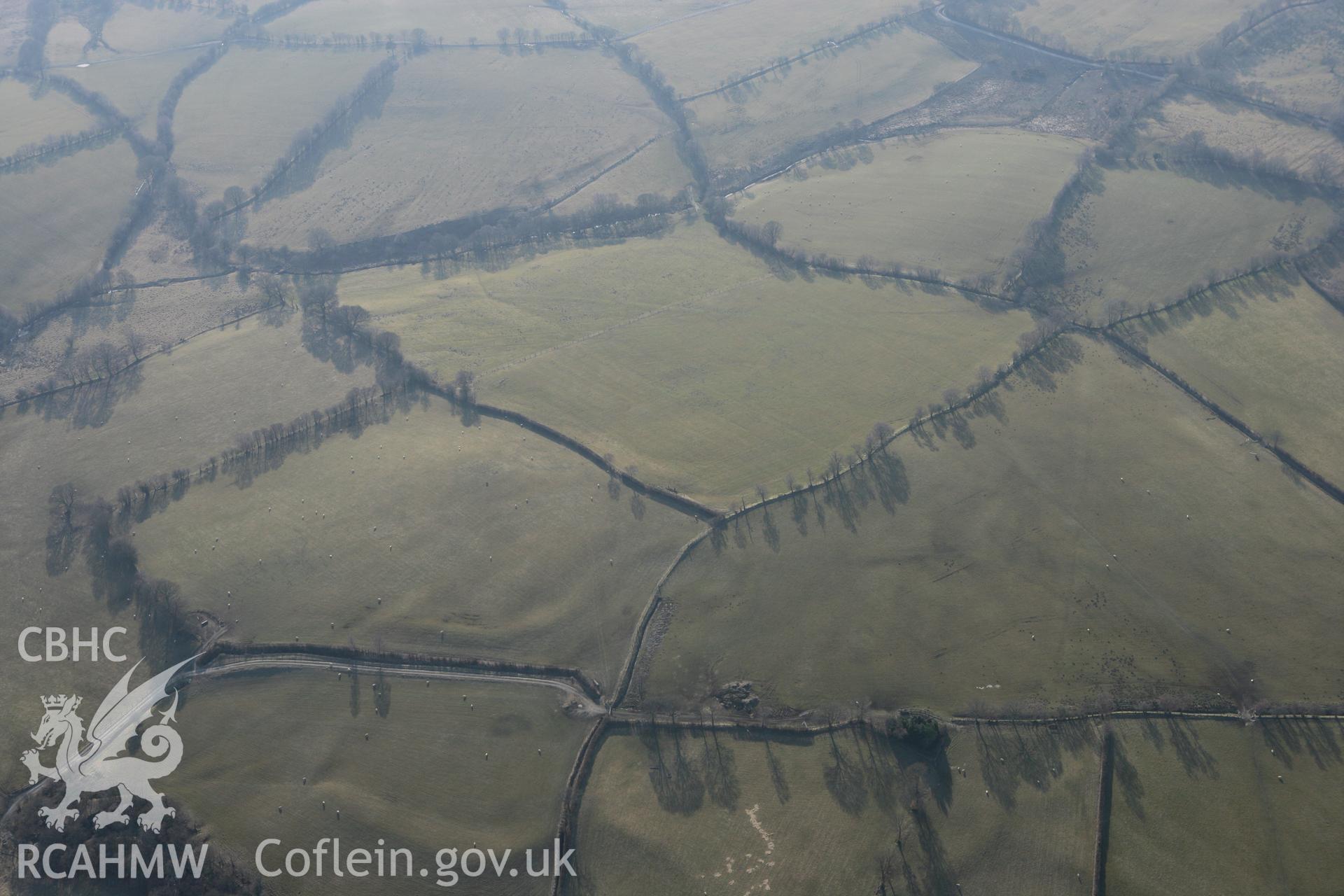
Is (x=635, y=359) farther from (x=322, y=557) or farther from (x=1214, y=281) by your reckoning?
(x=1214, y=281)

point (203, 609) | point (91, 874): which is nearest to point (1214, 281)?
point (203, 609)

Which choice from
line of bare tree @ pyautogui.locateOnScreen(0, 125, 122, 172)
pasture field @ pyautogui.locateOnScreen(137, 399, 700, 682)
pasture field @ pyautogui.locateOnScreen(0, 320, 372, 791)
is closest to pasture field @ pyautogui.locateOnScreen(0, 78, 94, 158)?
line of bare tree @ pyautogui.locateOnScreen(0, 125, 122, 172)

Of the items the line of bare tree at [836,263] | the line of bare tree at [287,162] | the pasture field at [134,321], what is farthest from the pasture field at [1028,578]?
the line of bare tree at [287,162]

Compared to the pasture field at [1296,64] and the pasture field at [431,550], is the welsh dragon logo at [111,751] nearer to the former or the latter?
the pasture field at [431,550]

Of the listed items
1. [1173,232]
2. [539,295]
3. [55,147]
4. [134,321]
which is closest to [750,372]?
[539,295]

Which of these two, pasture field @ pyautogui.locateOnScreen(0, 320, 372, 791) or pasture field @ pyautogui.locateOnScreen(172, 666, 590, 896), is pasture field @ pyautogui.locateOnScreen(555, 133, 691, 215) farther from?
pasture field @ pyautogui.locateOnScreen(172, 666, 590, 896)

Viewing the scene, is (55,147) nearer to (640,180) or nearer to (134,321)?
(134,321)
